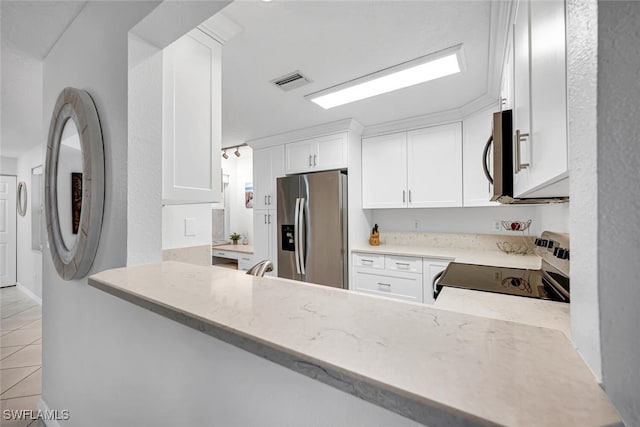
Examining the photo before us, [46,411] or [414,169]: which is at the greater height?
[414,169]

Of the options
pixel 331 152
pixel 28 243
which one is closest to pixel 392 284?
pixel 331 152

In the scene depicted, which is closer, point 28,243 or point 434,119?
point 434,119

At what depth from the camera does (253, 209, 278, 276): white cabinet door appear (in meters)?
3.67

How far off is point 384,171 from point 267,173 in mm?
1561

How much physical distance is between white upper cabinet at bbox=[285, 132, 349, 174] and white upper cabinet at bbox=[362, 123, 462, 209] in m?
0.38

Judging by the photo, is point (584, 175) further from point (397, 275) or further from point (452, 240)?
point (452, 240)

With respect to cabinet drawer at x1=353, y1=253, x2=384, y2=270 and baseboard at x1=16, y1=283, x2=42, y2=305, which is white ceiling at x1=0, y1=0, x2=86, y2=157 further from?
cabinet drawer at x1=353, y1=253, x2=384, y2=270

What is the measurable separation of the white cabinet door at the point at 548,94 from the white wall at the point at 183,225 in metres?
1.68

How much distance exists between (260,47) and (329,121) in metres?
1.54

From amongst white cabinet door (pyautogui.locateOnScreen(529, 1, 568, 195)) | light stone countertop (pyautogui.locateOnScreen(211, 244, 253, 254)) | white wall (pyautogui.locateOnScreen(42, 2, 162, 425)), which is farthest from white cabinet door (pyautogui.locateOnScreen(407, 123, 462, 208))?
white wall (pyautogui.locateOnScreen(42, 2, 162, 425))

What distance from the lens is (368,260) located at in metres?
3.13

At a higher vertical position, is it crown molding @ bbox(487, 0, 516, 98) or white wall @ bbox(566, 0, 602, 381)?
crown molding @ bbox(487, 0, 516, 98)

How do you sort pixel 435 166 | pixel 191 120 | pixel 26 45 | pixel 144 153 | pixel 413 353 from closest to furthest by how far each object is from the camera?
pixel 413 353
pixel 144 153
pixel 191 120
pixel 26 45
pixel 435 166

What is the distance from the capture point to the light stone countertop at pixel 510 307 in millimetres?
933
